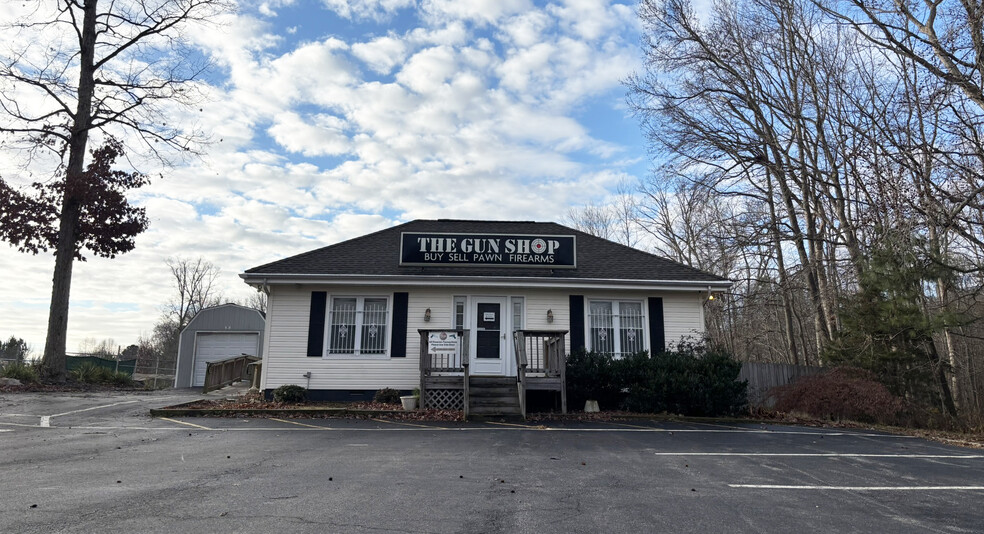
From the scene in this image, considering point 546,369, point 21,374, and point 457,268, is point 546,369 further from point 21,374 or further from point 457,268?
point 21,374

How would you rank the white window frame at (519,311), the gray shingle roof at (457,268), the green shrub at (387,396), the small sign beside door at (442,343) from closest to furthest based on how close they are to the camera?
the small sign beside door at (442,343) < the green shrub at (387,396) < the gray shingle roof at (457,268) < the white window frame at (519,311)

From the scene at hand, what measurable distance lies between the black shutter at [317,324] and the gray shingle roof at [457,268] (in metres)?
0.65

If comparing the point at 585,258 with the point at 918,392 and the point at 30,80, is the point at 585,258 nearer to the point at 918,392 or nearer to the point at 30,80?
the point at 918,392

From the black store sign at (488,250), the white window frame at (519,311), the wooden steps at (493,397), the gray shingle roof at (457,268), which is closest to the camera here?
the wooden steps at (493,397)

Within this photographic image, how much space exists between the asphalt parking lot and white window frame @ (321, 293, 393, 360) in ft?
12.2

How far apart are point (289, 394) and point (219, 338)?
38.2ft

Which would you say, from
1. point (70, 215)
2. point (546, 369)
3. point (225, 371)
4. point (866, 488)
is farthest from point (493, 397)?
point (70, 215)

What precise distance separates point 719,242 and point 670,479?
15210 mm

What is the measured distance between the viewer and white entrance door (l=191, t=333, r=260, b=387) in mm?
22328

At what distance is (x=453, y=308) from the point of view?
45.4 ft

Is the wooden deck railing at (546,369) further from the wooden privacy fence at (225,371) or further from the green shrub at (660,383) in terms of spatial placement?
the wooden privacy fence at (225,371)

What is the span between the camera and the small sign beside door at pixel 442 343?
12.1 m

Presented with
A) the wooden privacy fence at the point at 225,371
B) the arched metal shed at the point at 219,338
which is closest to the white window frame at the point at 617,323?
the wooden privacy fence at the point at 225,371

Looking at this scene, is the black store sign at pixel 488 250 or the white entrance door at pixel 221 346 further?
the white entrance door at pixel 221 346
